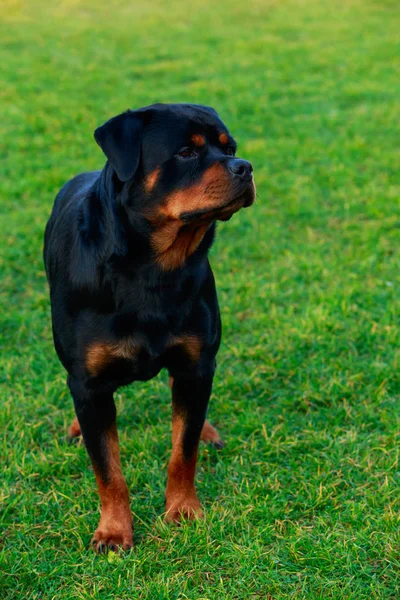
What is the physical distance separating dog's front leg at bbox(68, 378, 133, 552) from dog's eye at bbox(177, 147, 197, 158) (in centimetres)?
96

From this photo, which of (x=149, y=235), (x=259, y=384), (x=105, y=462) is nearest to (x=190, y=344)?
(x=149, y=235)

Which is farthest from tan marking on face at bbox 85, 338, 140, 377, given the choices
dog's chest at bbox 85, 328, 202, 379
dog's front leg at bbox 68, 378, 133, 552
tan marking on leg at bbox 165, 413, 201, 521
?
tan marking on leg at bbox 165, 413, 201, 521

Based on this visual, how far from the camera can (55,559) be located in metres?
2.82

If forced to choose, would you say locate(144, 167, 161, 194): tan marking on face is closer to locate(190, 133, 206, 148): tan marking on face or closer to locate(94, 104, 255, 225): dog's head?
locate(94, 104, 255, 225): dog's head

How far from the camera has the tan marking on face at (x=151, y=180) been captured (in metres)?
2.65

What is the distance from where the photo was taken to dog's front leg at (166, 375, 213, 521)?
2939mm

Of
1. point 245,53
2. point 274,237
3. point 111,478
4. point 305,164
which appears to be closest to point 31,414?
point 111,478

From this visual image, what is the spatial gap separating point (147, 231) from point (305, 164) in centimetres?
489

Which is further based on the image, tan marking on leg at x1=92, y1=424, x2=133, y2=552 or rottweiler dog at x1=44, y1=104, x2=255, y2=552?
tan marking on leg at x1=92, y1=424, x2=133, y2=552

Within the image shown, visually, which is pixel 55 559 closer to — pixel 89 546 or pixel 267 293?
pixel 89 546

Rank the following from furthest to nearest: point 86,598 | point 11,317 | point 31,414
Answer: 1. point 11,317
2. point 31,414
3. point 86,598

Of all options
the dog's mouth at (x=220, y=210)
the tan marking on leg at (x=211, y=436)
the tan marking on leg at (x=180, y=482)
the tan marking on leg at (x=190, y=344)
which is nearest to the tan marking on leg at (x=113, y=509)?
the tan marking on leg at (x=180, y=482)

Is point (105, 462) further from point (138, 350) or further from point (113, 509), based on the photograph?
point (138, 350)

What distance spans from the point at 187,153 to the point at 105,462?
1248mm
